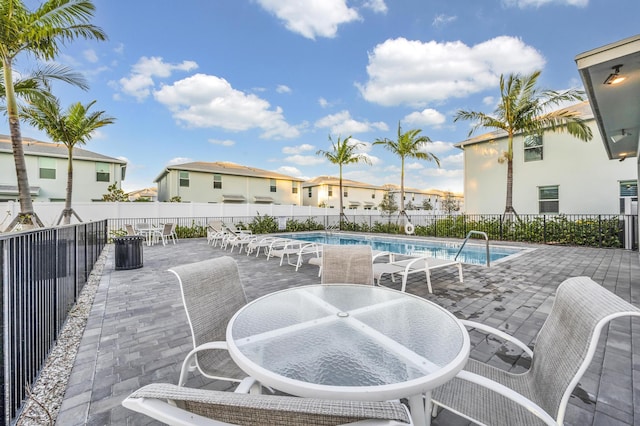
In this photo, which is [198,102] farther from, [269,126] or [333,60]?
[333,60]

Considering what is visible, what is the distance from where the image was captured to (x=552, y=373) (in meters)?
1.38

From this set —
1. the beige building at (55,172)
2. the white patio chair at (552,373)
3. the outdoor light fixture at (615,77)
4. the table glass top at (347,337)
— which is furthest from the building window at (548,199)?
the beige building at (55,172)

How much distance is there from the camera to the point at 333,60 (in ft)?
47.4

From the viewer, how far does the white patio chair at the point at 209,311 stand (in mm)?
1887

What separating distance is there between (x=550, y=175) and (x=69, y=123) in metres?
20.9

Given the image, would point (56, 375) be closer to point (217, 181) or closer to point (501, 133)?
point (501, 133)

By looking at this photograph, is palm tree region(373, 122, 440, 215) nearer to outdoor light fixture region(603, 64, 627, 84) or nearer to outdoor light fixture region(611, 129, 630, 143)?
outdoor light fixture region(611, 129, 630, 143)

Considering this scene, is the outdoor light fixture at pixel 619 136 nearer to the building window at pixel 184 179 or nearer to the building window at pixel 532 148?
the building window at pixel 532 148

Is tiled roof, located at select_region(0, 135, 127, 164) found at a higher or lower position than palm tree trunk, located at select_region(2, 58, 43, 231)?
higher

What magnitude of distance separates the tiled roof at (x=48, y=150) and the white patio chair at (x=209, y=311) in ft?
70.9

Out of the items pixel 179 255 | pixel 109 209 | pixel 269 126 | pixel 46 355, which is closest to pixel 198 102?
pixel 269 126

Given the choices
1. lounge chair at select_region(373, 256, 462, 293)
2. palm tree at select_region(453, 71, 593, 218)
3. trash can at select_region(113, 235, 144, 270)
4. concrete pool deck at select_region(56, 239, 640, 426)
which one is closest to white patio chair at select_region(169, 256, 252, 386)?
concrete pool deck at select_region(56, 239, 640, 426)

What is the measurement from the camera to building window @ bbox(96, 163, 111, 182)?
1880cm

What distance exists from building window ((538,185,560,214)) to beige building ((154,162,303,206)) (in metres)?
18.7
